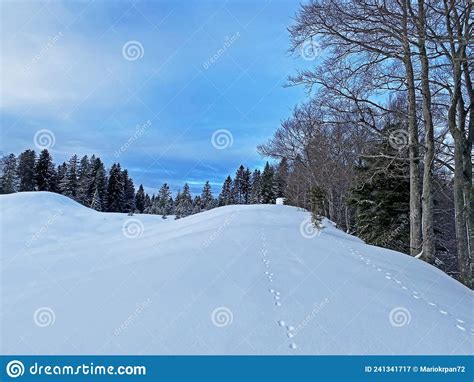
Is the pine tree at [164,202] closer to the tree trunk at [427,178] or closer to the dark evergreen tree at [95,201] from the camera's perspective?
the dark evergreen tree at [95,201]

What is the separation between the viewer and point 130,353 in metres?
2.78

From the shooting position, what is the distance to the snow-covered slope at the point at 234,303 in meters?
2.95

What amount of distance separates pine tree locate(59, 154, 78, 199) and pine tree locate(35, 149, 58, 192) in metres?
1.73

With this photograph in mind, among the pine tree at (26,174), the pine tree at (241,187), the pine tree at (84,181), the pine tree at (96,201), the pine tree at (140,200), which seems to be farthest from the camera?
the pine tree at (241,187)

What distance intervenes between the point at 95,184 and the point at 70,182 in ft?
12.3

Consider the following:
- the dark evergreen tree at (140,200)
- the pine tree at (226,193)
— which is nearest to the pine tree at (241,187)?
the pine tree at (226,193)

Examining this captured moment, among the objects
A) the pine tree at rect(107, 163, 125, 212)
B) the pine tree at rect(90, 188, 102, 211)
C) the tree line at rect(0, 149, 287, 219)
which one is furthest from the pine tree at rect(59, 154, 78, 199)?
the pine tree at rect(90, 188, 102, 211)

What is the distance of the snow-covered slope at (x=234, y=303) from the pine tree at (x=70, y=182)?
4105 cm

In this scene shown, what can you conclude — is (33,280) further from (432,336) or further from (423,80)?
(423,80)

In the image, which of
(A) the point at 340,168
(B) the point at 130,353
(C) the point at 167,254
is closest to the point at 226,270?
(C) the point at 167,254

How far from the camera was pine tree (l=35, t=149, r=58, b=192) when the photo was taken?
40469mm

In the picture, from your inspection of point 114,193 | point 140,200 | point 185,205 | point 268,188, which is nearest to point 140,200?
A: point 140,200

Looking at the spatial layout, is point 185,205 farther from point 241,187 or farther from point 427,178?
point 427,178
